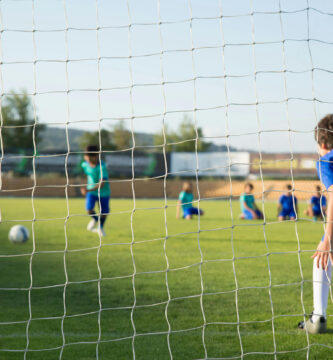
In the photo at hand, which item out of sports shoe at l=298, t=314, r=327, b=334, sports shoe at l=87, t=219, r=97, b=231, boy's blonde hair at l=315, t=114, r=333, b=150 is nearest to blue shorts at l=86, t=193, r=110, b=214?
sports shoe at l=87, t=219, r=97, b=231

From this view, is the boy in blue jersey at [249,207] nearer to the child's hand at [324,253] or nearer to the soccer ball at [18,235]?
the soccer ball at [18,235]

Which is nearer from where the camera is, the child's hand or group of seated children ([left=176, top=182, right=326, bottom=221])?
the child's hand

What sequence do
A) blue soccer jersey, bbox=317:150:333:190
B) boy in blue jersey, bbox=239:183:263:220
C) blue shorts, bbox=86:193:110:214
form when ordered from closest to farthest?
blue soccer jersey, bbox=317:150:333:190 → blue shorts, bbox=86:193:110:214 → boy in blue jersey, bbox=239:183:263:220

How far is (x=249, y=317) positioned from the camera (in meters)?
4.16

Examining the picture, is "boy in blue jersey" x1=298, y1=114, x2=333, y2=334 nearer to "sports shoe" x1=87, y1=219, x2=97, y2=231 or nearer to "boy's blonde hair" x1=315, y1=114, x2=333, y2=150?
"boy's blonde hair" x1=315, y1=114, x2=333, y2=150

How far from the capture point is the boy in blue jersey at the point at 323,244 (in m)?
3.38

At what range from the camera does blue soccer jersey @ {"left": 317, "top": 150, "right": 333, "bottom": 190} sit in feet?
11.4

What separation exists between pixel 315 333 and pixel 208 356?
89cm

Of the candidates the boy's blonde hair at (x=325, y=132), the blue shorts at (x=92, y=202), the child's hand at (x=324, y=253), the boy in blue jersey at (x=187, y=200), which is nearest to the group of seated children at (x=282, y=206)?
the boy in blue jersey at (x=187, y=200)

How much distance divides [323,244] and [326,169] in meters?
0.48

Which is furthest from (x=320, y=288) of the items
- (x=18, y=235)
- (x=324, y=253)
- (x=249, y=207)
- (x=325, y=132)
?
(x=249, y=207)

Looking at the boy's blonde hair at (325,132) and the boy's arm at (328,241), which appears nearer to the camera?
the boy's arm at (328,241)

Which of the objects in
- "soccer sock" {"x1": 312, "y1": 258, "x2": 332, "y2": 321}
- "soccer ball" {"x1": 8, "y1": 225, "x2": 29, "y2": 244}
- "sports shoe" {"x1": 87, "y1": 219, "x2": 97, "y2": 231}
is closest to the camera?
"soccer sock" {"x1": 312, "y1": 258, "x2": 332, "y2": 321}

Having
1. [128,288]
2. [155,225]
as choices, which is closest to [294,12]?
[128,288]
